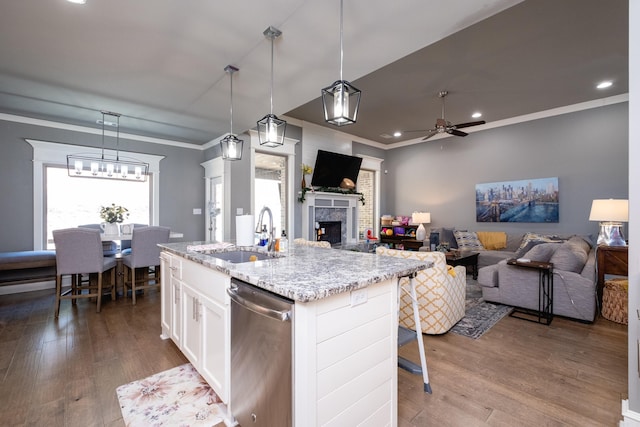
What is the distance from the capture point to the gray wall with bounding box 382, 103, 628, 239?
479 centimetres

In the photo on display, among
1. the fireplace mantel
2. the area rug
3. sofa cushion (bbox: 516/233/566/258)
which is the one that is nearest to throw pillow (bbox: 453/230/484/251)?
sofa cushion (bbox: 516/233/566/258)

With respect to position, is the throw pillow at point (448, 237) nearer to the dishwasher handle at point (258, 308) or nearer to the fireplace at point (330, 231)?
the fireplace at point (330, 231)

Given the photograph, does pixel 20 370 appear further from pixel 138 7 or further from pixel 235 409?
pixel 138 7

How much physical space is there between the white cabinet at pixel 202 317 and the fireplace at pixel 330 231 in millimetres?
4083

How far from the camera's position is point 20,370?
85.1 inches

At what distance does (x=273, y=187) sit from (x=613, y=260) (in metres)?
5.74

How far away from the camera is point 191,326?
208 centimetres

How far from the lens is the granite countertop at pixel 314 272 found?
115cm

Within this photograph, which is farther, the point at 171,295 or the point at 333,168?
the point at 333,168

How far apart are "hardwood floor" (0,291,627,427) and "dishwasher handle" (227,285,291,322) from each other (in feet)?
3.55

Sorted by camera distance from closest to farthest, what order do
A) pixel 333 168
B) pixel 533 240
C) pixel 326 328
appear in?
pixel 326 328, pixel 533 240, pixel 333 168

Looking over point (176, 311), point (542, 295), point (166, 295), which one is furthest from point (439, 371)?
point (166, 295)

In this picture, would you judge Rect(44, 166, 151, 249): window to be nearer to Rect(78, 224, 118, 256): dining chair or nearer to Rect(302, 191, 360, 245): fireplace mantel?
Rect(78, 224, 118, 256): dining chair

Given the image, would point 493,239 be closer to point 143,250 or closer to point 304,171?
point 304,171
